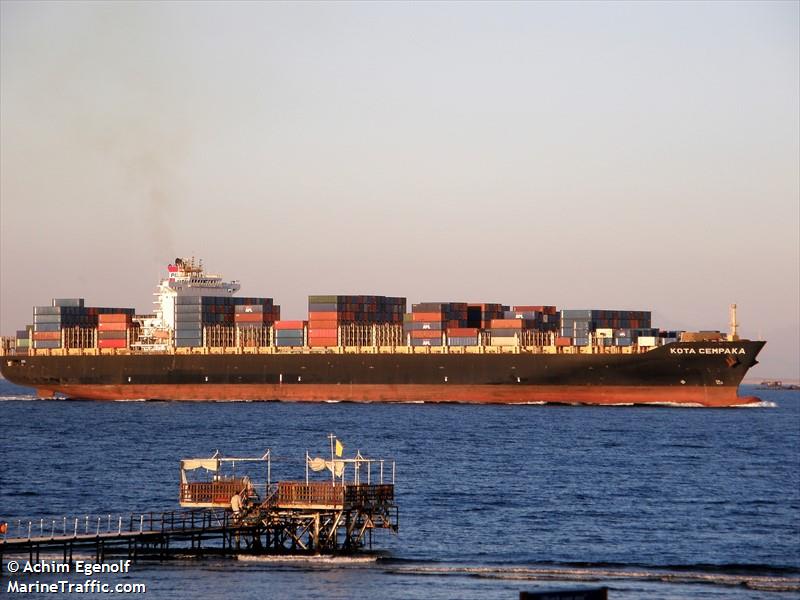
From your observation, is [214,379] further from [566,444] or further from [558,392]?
[566,444]

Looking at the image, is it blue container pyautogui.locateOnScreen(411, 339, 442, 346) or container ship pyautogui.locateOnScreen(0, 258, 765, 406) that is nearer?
container ship pyautogui.locateOnScreen(0, 258, 765, 406)

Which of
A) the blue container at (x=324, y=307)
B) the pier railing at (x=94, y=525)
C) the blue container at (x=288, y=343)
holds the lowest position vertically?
the pier railing at (x=94, y=525)

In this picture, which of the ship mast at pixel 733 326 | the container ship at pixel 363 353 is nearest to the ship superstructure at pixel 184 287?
the container ship at pixel 363 353

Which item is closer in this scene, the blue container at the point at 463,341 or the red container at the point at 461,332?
the blue container at the point at 463,341

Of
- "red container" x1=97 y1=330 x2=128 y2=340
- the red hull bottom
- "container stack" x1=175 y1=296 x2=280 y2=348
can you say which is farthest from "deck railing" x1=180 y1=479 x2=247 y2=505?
"red container" x1=97 y1=330 x2=128 y2=340

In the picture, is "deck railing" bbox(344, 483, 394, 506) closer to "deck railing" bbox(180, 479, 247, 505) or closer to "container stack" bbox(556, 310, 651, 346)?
"deck railing" bbox(180, 479, 247, 505)

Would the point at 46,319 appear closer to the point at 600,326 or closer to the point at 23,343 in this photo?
the point at 23,343

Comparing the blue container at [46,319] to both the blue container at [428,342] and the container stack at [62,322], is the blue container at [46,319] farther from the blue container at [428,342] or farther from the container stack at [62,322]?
the blue container at [428,342]
